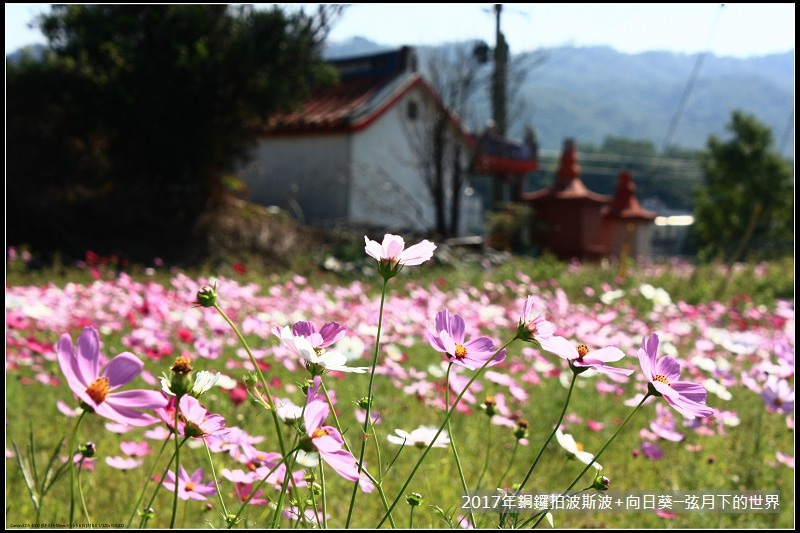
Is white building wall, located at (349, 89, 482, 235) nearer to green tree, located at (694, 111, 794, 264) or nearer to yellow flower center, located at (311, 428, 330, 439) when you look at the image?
yellow flower center, located at (311, 428, 330, 439)

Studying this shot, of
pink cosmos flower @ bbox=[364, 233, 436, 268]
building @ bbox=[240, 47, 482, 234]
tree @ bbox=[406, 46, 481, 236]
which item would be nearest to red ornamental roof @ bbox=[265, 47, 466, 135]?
building @ bbox=[240, 47, 482, 234]

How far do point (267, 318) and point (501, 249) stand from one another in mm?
12717

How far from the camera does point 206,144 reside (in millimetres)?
10469

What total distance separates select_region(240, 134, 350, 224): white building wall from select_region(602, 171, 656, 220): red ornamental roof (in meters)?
7.56

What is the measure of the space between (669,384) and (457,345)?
233 millimetres

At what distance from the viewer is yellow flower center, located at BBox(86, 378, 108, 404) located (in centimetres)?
65

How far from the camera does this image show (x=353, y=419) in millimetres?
2895

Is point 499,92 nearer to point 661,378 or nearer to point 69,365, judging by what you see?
point 661,378

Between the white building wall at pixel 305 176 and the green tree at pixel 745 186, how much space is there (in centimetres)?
1738

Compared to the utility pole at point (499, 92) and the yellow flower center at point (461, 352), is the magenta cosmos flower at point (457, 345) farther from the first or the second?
the utility pole at point (499, 92)

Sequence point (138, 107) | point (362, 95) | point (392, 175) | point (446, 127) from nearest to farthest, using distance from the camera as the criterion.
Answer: point (138, 107), point (446, 127), point (362, 95), point (392, 175)

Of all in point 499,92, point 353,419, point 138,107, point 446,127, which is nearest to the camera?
point 353,419

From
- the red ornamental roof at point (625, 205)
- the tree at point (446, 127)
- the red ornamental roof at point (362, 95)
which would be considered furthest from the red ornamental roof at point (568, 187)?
the red ornamental roof at point (362, 95)

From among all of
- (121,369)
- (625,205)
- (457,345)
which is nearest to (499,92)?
(457,345)
